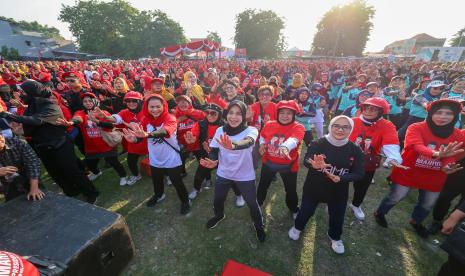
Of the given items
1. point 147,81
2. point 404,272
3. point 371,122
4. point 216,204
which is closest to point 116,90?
point 147,81

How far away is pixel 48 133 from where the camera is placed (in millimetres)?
3664

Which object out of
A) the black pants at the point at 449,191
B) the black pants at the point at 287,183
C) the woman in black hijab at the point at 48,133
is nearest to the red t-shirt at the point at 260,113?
the black pants at the point at 287,183

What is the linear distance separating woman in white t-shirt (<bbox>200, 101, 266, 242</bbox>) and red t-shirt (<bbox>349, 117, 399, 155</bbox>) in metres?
1.67

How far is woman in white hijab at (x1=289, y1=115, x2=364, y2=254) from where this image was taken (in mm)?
2688

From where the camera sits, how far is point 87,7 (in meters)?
53.1

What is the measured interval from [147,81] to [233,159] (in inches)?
228

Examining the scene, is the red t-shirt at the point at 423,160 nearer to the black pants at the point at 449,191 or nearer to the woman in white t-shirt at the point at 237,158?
the black pants at the point at 449,191

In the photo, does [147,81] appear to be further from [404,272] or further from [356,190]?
[404,272]

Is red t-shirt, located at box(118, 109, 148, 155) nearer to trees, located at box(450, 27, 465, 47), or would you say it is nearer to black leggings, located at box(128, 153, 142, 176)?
black leggings, located at box(128, 153, 142, 176)

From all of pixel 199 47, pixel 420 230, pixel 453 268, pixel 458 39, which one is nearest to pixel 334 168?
pixel 453 268

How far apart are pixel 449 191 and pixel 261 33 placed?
59002 millimetres

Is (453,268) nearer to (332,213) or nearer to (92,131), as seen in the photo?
(332,213)

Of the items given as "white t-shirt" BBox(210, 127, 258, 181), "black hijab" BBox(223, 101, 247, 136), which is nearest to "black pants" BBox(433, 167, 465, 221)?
"white t-shirt" BBox(210, 127, 258, 181)

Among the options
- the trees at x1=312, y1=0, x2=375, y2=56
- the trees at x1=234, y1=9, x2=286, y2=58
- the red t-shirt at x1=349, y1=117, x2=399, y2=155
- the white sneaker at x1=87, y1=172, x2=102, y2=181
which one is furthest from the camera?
the trees at x1=234, y1=9, x2=286, y2=58
